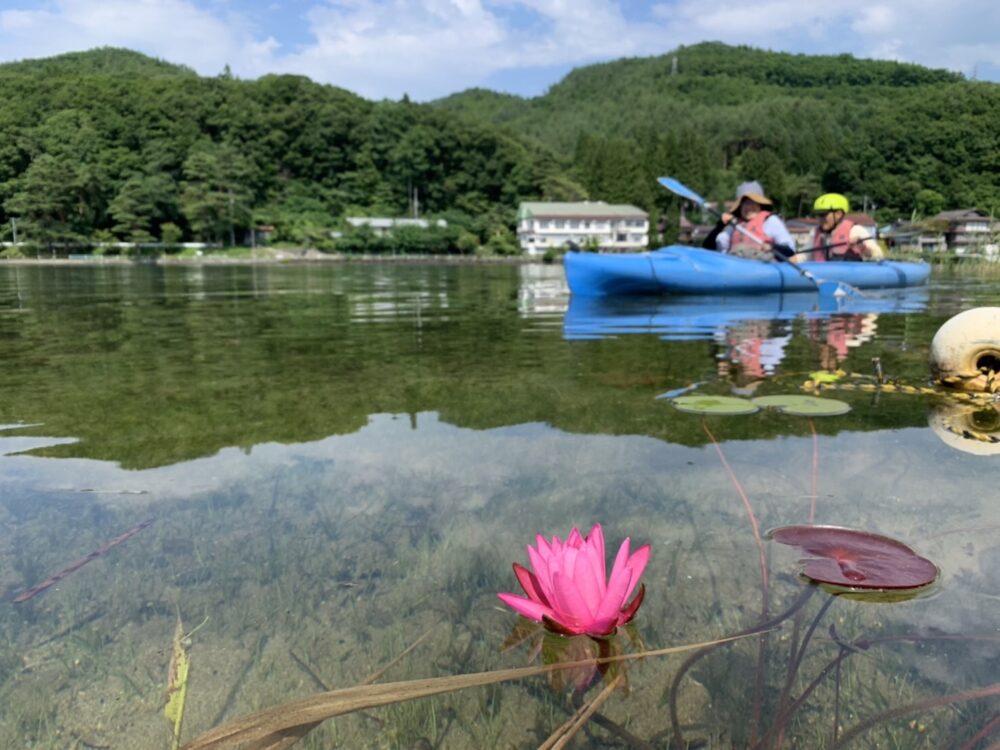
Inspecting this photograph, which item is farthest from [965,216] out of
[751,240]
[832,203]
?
[751,240]

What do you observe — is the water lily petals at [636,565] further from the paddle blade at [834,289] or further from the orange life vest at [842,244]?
the orange life vest at [842,244]

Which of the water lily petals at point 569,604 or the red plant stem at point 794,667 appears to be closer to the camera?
the red plant stem at point 794,667

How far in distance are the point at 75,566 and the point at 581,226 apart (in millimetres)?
76727

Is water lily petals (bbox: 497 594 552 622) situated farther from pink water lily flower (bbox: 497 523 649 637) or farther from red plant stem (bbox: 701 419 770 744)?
red plant stem (bbox: 701 419 770 744)

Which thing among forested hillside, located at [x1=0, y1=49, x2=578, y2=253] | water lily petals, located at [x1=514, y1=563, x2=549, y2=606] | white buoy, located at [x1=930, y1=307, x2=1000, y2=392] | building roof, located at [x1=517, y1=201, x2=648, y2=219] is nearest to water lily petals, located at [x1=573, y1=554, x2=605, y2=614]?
water lily petals, located at [x1=514, y1=563, x2=549, y2=606]

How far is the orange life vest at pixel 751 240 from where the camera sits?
10641 mm

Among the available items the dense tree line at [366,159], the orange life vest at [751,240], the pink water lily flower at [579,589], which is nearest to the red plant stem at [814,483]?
the pink water lily flower at [579,589]

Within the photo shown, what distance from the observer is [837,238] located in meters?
12.2

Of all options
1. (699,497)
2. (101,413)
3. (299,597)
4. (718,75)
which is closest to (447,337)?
(101,413)

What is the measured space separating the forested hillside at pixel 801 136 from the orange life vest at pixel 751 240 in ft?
224

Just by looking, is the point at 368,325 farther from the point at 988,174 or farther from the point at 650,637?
the point at 988,174

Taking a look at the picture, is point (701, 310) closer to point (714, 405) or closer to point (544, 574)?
point (714, 405)

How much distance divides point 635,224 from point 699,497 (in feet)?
255

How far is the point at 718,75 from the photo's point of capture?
134875 millimetres
